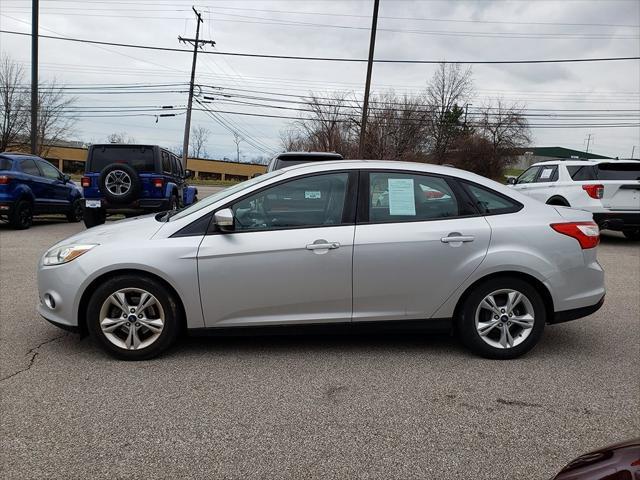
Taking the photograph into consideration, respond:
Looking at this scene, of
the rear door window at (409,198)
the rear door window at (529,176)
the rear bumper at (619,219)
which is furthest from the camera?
the rear door window at (529,176)

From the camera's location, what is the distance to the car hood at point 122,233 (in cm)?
394

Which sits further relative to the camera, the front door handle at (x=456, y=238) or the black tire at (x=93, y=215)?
the black tire at (x=93, y=215)

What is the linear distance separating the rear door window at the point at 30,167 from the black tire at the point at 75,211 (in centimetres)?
158

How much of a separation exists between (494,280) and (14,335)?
4155 millimetres

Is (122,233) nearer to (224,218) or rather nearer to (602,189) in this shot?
(224,218)

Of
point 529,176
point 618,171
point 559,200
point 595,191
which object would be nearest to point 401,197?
point 595,191

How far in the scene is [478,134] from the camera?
183 ft

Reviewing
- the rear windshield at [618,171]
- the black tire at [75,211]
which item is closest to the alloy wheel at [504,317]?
the rear windshield at [618,171]

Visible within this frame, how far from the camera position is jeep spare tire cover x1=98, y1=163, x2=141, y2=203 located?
10.5 m

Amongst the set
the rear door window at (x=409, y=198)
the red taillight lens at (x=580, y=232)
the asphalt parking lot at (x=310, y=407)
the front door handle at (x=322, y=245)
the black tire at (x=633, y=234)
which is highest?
the rear door window at (x=409, y=198)

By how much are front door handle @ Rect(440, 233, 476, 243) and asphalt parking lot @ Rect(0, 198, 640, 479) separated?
0.97 meters

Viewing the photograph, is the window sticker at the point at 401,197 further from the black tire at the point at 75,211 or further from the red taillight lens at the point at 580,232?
the black tire at the point at 75,211

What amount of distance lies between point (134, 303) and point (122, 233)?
0.58 metres

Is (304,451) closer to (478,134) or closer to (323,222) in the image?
(323,222)
